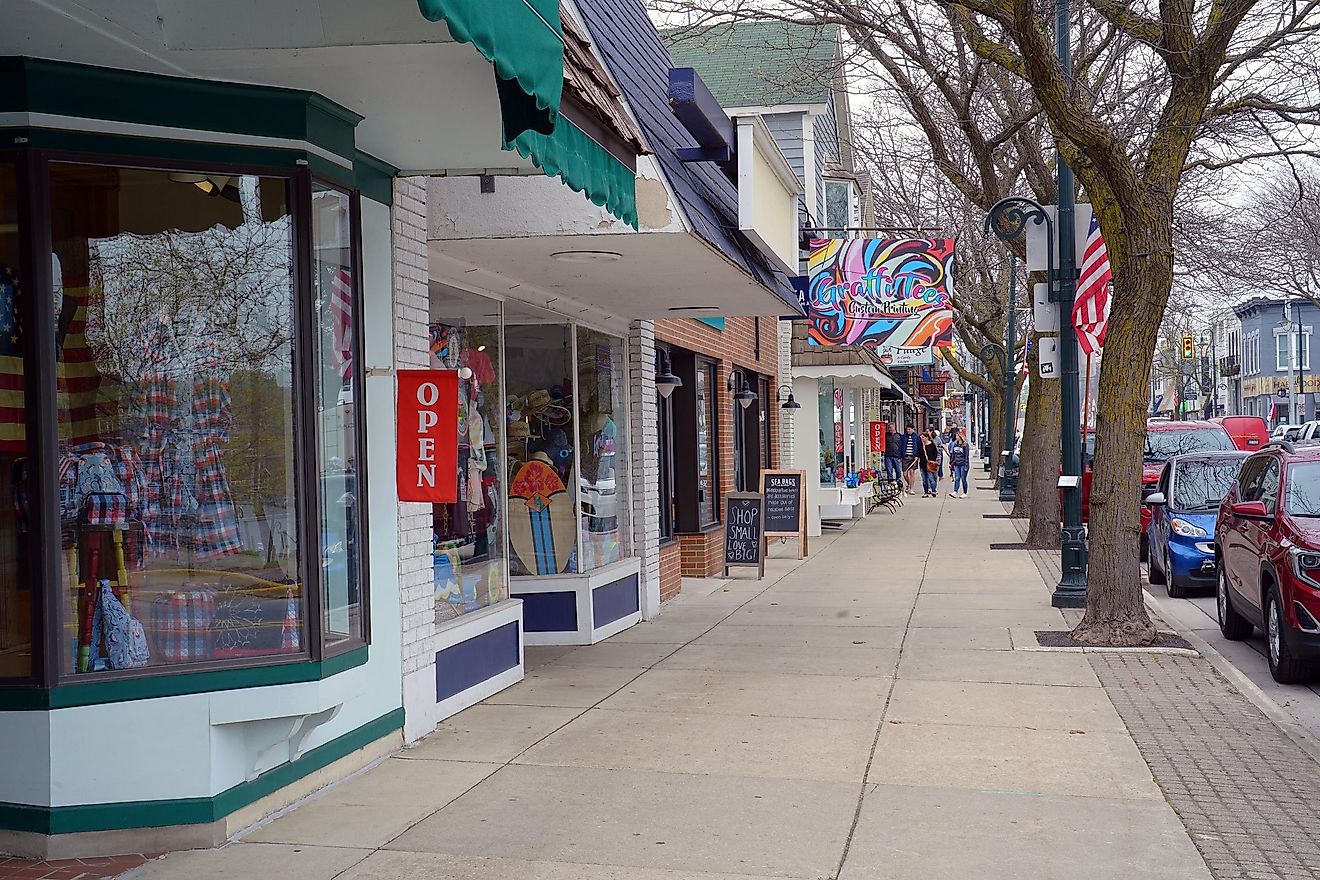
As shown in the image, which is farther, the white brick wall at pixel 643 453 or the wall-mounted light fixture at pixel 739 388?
the wall-mounted light fixture at pixel 739 388

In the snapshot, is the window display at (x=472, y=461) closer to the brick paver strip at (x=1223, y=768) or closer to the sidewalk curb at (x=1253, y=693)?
the brick paver strip at (x=1223, y=768)

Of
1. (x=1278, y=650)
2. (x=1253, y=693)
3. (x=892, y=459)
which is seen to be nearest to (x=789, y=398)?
(x=1278, y=650)

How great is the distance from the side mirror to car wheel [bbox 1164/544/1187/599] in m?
4.22

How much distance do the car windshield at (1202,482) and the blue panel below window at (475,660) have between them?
27.0 ft

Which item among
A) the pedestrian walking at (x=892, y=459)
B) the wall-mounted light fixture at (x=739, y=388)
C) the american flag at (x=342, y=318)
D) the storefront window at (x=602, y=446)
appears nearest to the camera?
the american flag at (x=342, y=318)

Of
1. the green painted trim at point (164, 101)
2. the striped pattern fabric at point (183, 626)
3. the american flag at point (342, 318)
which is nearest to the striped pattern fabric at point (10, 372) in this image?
the green painted trim at point (164, 101)

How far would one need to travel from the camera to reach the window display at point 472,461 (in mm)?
8555

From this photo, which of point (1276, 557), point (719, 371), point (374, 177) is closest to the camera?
point (374, 177)

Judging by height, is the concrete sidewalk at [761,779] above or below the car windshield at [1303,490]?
below

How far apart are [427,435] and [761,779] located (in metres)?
2.50

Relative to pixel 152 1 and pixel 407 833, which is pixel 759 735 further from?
pixel 152 1

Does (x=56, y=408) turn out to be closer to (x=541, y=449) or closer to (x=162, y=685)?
(x=162, y=685)

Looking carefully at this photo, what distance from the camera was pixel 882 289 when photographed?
16.3 meters

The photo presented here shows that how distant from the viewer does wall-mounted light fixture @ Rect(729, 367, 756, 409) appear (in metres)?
18.0
